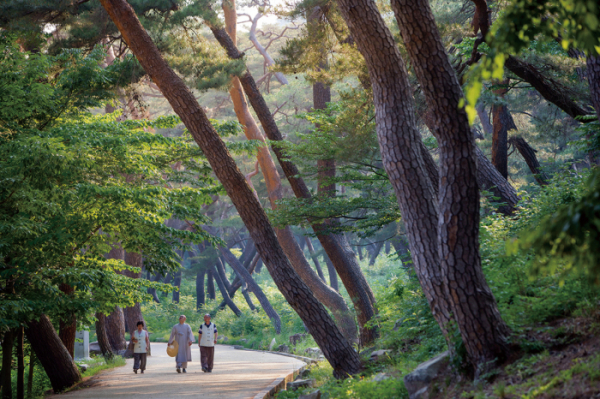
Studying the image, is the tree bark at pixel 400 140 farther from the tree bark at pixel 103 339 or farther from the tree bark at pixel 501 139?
the tree bark at pixel 103 339

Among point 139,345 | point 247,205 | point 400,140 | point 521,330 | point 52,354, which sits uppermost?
point 400,140

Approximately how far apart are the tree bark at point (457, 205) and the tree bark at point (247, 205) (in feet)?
12.3

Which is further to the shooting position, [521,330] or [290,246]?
[290,246]

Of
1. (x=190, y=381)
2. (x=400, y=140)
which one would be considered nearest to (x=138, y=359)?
(x=190, y=381)

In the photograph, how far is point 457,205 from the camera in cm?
541

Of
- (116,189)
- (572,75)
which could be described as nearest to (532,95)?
(572,75)

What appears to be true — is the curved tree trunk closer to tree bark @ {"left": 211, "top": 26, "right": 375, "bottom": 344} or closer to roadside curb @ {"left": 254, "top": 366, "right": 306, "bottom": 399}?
roadside curb @ {"left": 254, "top": 366, "right": 306, "bottom": 399}

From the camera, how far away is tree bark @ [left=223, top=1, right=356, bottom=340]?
16.5 m

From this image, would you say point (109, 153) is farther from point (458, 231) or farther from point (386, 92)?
point (458, 231)

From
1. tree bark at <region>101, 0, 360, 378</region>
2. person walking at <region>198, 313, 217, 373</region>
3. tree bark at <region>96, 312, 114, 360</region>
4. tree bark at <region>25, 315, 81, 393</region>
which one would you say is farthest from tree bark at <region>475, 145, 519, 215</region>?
tree bark at <region>96, 312, 114, 360</region>

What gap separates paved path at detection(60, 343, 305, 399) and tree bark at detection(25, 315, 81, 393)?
64cm

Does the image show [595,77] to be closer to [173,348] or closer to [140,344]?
[173,348]

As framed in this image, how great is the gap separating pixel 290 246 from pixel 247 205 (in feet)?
26.0

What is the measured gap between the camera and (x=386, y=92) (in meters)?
6.61
